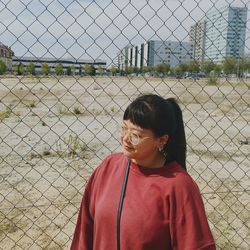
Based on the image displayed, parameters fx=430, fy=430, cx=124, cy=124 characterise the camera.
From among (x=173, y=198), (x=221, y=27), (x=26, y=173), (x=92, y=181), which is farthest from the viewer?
(x=26, y=173)

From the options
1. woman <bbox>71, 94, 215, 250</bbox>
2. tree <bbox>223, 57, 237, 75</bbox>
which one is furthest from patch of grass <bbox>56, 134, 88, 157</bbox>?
woman <bbox>71, 94, 215, 250</bbox>

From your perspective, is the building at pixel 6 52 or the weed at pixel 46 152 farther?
the weed at pixel 46 152

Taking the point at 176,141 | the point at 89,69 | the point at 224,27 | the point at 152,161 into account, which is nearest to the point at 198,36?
the point at 224,27

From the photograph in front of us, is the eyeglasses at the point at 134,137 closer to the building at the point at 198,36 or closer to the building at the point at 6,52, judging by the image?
the building at the point at 6,52

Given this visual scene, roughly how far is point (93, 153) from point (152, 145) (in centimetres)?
587

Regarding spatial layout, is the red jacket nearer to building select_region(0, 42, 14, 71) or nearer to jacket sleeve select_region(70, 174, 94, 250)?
jacket sleeve select_region(70, 174, 94, 250)

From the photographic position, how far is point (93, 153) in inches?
298

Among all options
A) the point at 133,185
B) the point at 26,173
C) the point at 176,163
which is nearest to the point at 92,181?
the point at 133,185

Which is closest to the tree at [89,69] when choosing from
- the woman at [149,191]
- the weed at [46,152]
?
the woman at [149,191]

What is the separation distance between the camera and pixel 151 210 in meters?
1.65

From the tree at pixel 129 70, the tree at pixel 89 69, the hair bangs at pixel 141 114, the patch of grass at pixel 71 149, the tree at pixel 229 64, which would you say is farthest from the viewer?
the patch of grass at pixel 71 149

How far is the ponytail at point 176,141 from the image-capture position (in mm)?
1800

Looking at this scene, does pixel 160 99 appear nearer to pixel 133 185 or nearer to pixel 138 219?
pixel 133 185

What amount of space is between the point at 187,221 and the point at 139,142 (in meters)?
0.37
